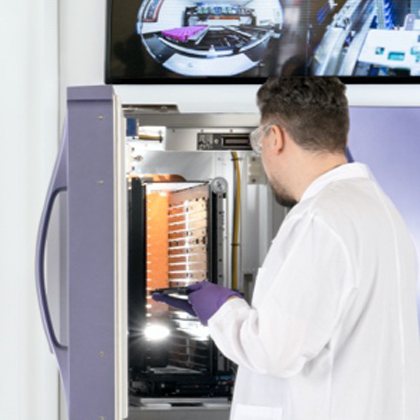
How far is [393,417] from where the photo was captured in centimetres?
222

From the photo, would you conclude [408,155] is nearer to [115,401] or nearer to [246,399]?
[246,399]

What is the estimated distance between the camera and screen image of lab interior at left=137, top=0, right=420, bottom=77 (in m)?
3.60

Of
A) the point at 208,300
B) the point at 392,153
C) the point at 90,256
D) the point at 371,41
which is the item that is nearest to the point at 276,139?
the point at 208,300

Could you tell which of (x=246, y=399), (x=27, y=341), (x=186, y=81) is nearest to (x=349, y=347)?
(x=246, y=399)

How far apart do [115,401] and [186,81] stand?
2030mm

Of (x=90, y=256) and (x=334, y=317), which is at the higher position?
(x=90, y=256)

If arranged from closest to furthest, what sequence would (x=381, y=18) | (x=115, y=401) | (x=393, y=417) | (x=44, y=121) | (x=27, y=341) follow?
(x=115, y=401) → (x=393, y=417) → (x=27, y=341) → (x=44, y=121) → (x=381, y=18)

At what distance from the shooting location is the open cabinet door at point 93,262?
180 cm

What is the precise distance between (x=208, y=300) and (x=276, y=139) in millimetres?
511

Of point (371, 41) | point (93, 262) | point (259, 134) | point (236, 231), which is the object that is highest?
point (371, 41)

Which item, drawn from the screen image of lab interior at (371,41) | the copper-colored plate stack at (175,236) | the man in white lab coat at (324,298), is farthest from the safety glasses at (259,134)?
the screen image of lab interior at (371,41)

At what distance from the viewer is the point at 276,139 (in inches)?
94.0

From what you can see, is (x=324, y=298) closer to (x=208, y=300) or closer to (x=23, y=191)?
(x=208, y=300)

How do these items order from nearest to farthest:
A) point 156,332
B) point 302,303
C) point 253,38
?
point 302,303 < point 156,332 < point 253,38
